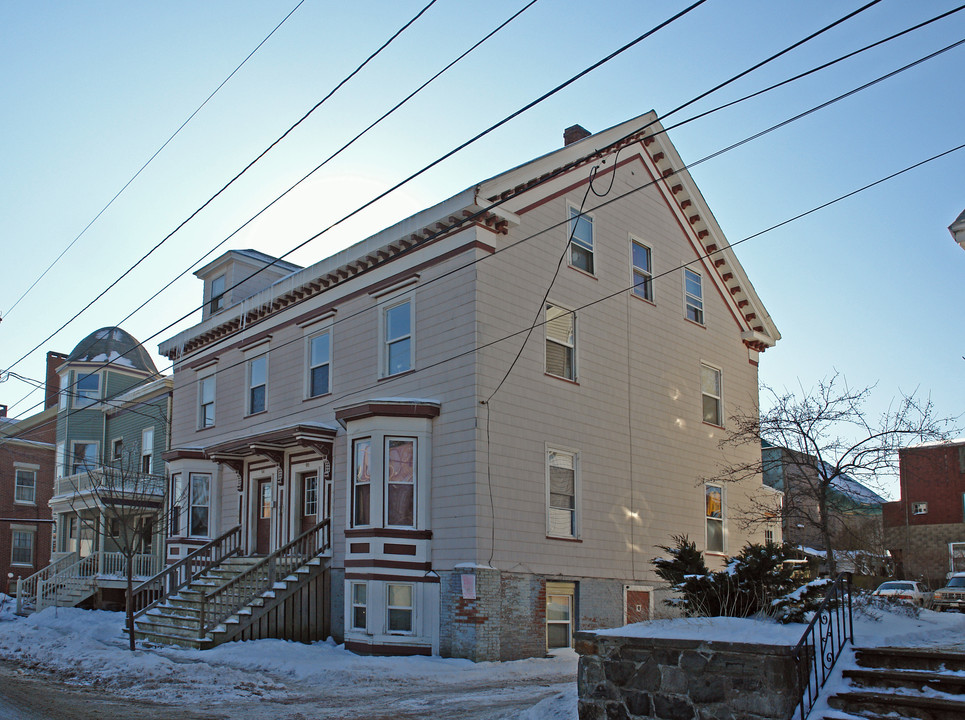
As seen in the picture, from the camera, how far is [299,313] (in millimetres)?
21938

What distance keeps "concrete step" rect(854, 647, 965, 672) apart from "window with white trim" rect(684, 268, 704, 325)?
14.7 m

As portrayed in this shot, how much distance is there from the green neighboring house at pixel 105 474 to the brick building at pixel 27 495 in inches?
98.6

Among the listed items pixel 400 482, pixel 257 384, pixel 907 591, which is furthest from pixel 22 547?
pixel 907 591

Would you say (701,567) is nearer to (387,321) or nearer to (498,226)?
(498,226)

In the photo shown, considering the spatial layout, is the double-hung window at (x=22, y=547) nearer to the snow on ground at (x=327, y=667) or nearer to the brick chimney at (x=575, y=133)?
the snow on ground at (x=327, y=667)

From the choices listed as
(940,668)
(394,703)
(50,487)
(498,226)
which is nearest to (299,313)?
(498,226)

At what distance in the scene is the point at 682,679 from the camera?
28.0 ft

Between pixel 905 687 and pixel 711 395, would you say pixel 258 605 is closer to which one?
pixel 905 687

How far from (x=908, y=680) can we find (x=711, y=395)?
15.5 m

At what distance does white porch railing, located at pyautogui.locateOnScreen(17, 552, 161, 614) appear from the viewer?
2628cm

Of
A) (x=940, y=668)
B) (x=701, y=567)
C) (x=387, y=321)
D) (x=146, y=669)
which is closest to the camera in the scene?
(x=940, y=668)

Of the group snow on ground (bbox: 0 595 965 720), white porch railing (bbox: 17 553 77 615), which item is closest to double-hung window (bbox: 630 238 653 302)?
snow on ground (bbox: 0 595 965 720)

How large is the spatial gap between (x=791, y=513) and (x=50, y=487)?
108 feet

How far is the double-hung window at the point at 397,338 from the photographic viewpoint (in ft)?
61.5
